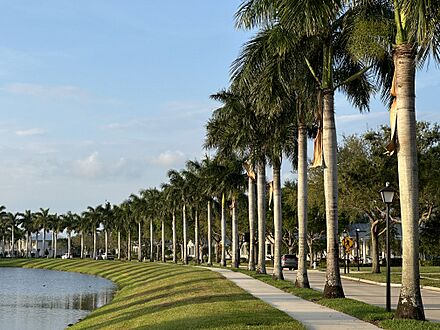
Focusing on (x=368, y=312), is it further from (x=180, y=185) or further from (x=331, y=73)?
(x=180, y=185)

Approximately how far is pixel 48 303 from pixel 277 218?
1543cm

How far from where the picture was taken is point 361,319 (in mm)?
18516

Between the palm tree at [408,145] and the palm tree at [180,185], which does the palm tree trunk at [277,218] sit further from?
the palm tree at [180,185]

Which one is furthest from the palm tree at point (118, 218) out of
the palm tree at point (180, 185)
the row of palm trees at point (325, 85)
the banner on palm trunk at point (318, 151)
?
the banner on palm trunk at point (318, 151)

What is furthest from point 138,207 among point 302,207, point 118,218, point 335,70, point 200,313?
point 200,313

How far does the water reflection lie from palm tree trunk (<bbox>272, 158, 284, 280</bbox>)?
1027 centimetres

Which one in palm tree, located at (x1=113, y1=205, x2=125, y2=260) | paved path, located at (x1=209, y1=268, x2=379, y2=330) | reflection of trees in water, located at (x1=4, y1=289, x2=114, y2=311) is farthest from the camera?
palm tree, located at (x1=113, y1=205, x2=125, y2=260)

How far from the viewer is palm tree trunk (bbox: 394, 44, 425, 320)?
56.0 feet

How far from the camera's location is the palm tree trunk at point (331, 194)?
24438 millimetres

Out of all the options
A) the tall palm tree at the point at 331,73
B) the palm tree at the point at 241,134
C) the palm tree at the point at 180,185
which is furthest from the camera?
the palm tree at the point at 180,185

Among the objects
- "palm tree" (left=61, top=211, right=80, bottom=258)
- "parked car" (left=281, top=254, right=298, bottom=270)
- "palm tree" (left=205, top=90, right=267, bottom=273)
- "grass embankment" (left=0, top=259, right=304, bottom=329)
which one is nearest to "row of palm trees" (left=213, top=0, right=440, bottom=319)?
"grass embankment" (left=0, top=259, right=304, bottom=329)

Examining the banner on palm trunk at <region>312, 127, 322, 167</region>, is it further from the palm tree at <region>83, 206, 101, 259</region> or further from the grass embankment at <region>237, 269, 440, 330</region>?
the palm tree at <region>83, 206, 101, 259</region>

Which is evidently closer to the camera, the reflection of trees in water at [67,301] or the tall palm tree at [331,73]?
the tall palm tree at [331,73]

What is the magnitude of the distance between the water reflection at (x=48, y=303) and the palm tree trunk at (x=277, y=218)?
10.3m
